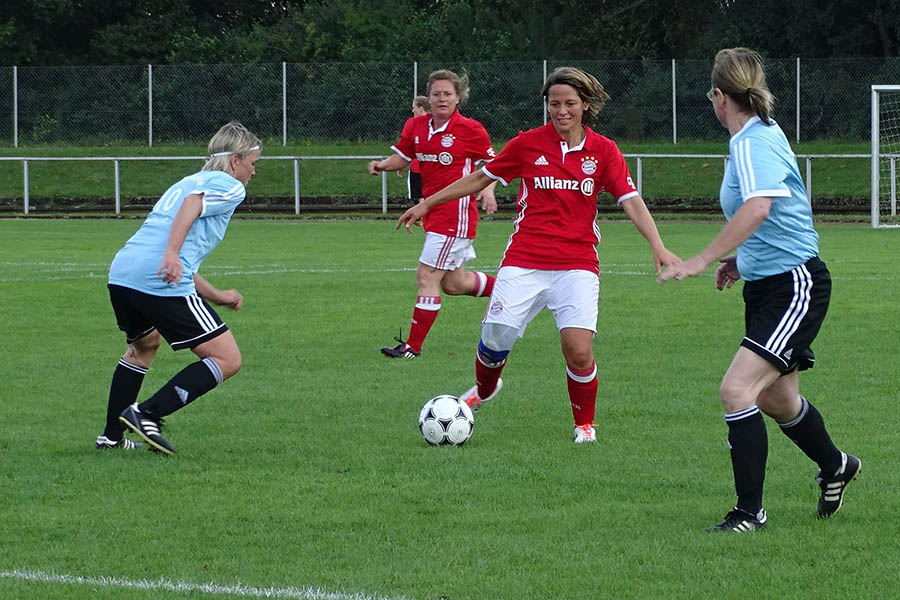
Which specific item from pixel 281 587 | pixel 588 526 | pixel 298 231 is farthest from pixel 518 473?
pixel 298 231

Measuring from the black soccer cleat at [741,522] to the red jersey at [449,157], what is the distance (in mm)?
5918

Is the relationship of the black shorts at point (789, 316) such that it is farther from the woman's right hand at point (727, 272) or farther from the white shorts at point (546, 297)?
the white shorts at point (546, 297)

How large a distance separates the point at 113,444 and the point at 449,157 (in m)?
4.90

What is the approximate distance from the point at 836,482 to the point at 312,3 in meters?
40.2

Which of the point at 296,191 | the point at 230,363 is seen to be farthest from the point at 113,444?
the point at 296,191

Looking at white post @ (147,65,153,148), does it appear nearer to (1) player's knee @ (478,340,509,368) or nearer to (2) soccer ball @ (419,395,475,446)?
(1) player's knee @ (478,340,509,368)

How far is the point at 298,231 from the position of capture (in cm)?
2486

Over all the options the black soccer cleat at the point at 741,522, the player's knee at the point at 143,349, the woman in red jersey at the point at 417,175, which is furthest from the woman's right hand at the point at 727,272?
the woman in red jersey at the point at 417,175

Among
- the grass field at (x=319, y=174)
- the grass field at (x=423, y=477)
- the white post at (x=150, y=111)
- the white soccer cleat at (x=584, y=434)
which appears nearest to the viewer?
the grass field at (x=423, y=477)

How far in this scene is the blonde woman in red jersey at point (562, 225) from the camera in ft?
23.3

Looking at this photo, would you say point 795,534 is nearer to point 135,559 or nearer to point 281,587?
point 281,587

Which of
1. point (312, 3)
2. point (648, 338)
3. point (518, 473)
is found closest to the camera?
point (518, 473)

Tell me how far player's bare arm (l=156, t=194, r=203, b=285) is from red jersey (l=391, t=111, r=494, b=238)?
470 centimetres

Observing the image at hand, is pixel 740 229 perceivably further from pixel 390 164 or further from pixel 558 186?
pixel 390 164
